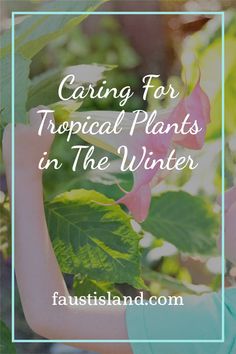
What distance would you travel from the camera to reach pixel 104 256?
2.26 metres

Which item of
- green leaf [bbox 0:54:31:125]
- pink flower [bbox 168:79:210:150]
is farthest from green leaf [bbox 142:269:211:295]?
green leaf [bbox 0:54:31:125]

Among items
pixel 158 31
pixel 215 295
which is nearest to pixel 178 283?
pixel 215 295

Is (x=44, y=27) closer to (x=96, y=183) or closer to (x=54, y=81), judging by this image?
(x=54, y=81)

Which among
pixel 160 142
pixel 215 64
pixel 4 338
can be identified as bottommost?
pixel 4 338

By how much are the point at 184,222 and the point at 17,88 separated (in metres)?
0.33

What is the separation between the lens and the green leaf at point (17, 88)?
7.25ft

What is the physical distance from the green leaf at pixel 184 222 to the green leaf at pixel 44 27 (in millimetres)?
281

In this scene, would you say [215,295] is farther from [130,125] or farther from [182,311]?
[130,125]

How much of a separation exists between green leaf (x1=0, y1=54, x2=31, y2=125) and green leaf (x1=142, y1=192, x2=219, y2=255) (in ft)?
0.80

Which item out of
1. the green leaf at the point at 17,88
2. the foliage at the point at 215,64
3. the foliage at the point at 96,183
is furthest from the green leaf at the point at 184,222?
the green leaf at the point at 17,88

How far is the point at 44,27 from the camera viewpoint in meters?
2.21

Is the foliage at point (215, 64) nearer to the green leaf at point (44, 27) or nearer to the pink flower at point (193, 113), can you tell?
the pink flower at point (193, 113)

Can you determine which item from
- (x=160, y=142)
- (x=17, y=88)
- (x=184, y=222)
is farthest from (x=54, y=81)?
(x=184, y=222)

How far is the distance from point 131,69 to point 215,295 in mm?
350
